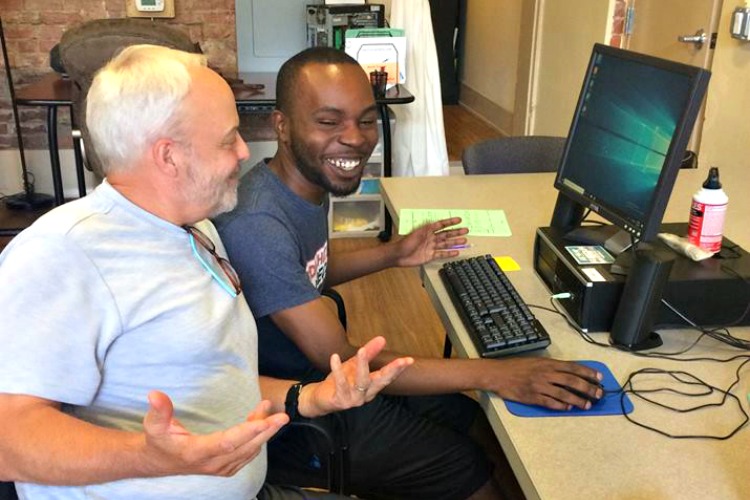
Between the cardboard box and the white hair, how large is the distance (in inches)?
101

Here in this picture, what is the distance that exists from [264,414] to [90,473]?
243mm

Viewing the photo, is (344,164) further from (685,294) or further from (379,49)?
(379,49)

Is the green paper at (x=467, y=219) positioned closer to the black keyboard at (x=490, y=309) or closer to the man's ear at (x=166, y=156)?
the black keyboard at (x=490, y=309)

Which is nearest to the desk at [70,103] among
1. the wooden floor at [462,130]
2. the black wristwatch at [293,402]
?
the wooden floor at [462,130]

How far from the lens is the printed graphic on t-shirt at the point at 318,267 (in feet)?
5.25

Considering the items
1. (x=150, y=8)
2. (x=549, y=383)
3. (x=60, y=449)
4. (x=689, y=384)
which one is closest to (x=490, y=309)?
(x=549, y=383)

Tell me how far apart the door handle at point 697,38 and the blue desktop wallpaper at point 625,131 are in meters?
2.06

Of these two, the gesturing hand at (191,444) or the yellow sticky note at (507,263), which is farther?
the yellow sticky note at (507,263)

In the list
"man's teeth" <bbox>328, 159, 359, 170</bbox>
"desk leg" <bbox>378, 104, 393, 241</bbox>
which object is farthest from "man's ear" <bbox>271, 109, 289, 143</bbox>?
"desk leg" <bbox>378, 104, 393, 241</bbox>

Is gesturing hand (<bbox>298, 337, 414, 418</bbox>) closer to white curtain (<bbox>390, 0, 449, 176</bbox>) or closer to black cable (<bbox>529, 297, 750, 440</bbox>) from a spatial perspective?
black cable (<bbox>529, 297, 750, 440</bbox>)

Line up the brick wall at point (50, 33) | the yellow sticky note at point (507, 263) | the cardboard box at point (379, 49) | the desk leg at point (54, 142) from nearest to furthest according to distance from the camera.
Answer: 1. the yellow sticky note at point (507, 263)
2. the desk leg at point (54, 142)
3. the cardboard box at point (379, 49)
4. the brick wall at point (50, 33)

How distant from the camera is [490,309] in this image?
143 centimetres

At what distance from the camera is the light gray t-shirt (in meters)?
0.95

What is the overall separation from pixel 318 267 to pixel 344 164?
244mm
